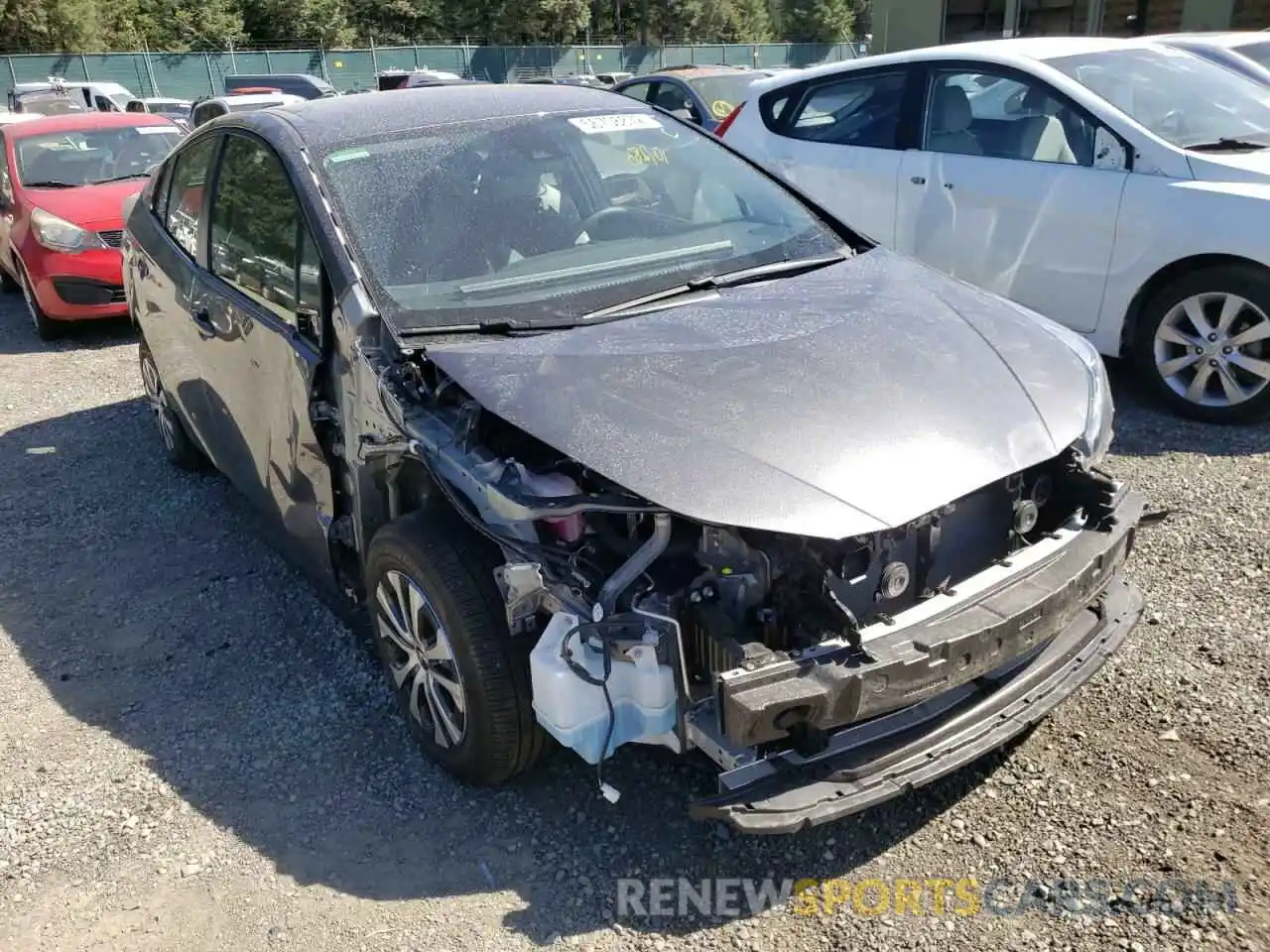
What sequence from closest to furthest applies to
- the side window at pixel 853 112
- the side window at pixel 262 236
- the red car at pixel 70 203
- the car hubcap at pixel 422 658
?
the car hubcap at pixel 422 658
the side window at pixel 262 236
the side window at pixel 853 112
the red car at pixel 70 203

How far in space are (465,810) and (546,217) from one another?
6.20ft

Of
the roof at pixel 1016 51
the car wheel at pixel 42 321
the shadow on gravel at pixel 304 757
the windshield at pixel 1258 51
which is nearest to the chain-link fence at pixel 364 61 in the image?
the car wheel at pixel 42 321

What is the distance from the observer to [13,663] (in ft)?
12.7

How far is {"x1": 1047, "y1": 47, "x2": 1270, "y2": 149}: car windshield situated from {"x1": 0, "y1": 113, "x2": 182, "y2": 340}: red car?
6.48 m

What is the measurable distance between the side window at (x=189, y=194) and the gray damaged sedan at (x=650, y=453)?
14.5 inches

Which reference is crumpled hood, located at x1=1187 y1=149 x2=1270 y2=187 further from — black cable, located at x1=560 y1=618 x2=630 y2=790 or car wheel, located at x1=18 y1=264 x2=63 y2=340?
car wheel, located at x1=18 y1=264 x2=63 y2=340

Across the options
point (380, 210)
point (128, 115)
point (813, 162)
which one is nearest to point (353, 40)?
point (128, 115)

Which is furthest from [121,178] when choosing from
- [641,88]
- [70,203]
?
[641,88]

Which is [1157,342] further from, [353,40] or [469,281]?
[353,40]

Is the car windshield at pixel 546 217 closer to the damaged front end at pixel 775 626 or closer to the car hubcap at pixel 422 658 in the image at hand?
the damaged front end at pixel 775 626

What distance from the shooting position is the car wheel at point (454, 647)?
107 inches

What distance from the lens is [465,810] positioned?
296cm

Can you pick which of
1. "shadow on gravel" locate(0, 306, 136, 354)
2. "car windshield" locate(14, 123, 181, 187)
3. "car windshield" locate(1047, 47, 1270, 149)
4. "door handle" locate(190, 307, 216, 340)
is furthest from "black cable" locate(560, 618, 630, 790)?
"car windshield" locate(14, 123, 181, 187)

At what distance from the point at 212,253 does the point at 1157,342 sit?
14.5ft
